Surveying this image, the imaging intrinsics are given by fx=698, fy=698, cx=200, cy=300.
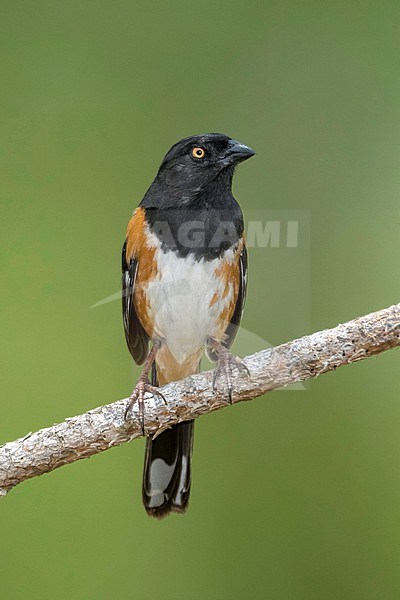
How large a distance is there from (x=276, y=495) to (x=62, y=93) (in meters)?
2.16

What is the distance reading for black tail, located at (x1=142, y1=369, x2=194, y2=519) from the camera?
2549 mm

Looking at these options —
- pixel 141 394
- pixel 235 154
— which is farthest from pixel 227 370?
pixel 235 154

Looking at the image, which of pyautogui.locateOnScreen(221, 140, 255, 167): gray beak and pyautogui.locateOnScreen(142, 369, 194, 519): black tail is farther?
pyautogui.locateOnScreen(142, 369, 194, 519): black tail

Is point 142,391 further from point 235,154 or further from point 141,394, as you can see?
point 235,154

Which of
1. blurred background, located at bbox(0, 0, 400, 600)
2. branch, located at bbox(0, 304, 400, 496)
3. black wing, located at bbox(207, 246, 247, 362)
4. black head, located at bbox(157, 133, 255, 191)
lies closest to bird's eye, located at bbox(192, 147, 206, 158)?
black head, located at bbox(157, 133, 255, 191)

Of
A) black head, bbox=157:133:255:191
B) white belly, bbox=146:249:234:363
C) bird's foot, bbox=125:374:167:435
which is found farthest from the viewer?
black head, bbox=157:133:255:191

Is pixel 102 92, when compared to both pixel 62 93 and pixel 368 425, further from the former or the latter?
pixel 368 425

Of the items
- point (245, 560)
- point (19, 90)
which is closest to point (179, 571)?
point (245, 560)

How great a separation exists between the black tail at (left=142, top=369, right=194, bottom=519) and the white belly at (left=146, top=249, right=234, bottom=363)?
1.09 ft

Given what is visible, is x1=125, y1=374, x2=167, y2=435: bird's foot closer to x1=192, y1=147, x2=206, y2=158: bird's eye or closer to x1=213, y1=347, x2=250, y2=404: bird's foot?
x1=213, y1=347, x2=250, y2=404: bird's foot

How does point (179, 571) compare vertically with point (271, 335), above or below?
below

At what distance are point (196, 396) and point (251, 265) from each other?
125 cm

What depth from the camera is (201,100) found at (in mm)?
3229

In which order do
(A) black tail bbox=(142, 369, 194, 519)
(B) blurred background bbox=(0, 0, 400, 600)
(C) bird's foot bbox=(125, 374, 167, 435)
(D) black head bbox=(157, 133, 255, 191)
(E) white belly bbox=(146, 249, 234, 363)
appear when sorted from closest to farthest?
(C) bird's foot bbox=(125, 374, 167, 435)
(E) white belly bbox=(146, 249, 234, 363)
(D) black head bbox=(157, 133, 255, 191)
(A) black tail bbox=(142, 369, 194, 519)
(B) blurred background bbox=(0, 0, 400, 600)
